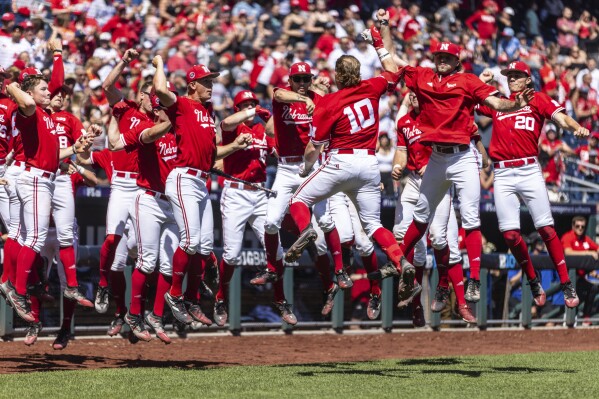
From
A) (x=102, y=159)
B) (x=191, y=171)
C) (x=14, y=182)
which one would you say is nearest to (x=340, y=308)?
(x=102, y=159)

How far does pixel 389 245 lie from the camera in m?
10.6

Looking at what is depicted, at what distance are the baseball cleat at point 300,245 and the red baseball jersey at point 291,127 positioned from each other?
2.26 metres

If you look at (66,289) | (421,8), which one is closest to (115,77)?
(66,289)

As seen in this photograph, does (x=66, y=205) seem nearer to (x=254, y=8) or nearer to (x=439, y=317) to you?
(x=439, y=317)

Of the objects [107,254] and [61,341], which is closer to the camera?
[61,341]

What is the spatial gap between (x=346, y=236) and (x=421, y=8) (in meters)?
14.6

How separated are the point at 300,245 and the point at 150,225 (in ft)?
7.17

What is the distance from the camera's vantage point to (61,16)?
19047 mm

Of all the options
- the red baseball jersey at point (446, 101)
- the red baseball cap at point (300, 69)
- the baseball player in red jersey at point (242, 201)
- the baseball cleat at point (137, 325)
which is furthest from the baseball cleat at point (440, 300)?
the baseball cleat at point (137, 325)

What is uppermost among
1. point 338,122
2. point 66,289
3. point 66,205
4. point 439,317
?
point 338,122

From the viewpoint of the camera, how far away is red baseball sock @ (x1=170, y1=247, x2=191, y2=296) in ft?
37.5

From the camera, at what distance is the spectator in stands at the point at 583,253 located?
18.6 m

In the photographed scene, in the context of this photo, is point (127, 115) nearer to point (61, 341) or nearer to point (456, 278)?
point (61, 341)

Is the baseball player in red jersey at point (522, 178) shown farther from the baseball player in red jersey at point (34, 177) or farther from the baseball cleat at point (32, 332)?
the baseball cleat at point (32, 332)
